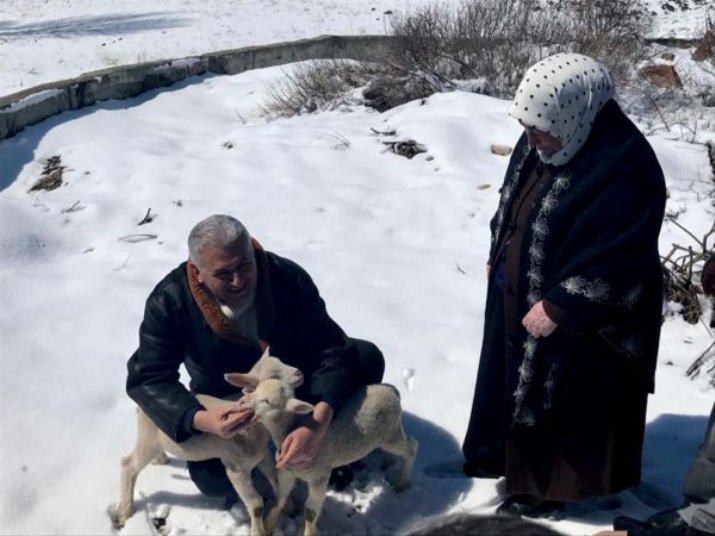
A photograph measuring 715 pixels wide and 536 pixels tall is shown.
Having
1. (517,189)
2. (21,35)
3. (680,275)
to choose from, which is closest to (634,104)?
(680,275)

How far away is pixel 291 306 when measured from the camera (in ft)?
10.9

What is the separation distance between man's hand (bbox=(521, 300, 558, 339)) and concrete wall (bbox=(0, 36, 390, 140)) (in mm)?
6611

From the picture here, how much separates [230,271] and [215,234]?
0.46ft

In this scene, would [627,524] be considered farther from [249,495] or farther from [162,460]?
[162,460]

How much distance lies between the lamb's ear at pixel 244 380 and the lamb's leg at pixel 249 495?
36 cm

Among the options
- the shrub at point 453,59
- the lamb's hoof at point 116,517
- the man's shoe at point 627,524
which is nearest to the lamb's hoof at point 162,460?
the lamb's hoof at point 116,517

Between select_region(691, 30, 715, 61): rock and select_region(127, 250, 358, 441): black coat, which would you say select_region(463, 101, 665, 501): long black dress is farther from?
select_region(691, 30, 715, 61): rock

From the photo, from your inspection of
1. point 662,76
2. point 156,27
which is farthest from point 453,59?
point 156,27

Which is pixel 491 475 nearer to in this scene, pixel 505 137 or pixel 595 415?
pixel 595 415

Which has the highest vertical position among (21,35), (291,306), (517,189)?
(517,189)

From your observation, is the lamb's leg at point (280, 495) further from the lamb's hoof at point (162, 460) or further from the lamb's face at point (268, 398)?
the lamb's hoof at point (162, 460)

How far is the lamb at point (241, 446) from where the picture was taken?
2959 millimetres

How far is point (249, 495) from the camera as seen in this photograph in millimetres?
3154

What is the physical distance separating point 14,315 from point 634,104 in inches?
250
